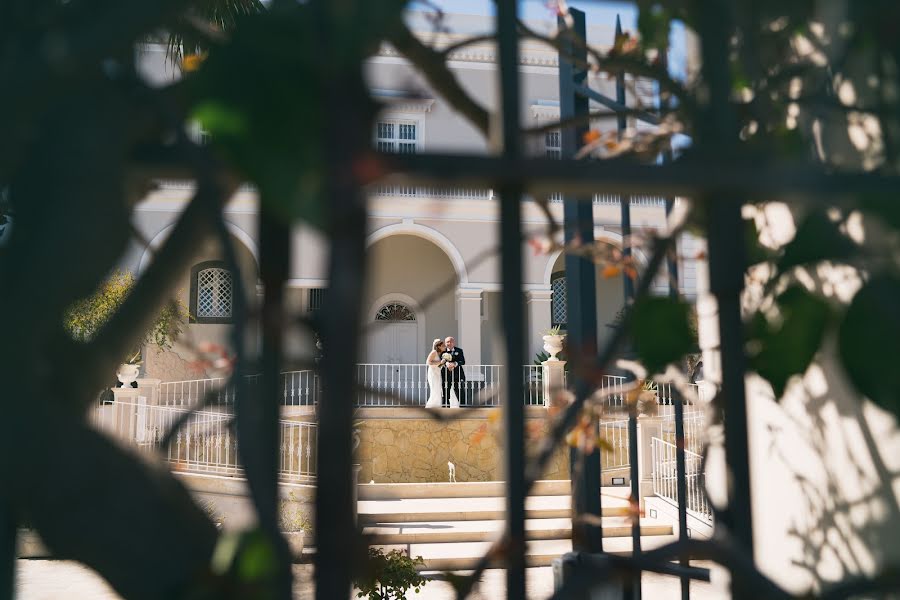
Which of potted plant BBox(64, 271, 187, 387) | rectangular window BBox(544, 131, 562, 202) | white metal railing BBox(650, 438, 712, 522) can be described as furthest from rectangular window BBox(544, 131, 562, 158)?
potted plant BBox(64, 271, 187, 387)

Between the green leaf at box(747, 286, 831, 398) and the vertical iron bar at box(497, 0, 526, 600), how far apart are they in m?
0.26

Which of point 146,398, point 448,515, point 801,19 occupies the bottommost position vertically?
point 448,515

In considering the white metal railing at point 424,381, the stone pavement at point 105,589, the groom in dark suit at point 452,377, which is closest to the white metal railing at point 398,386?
the white metal railing at point 424,381

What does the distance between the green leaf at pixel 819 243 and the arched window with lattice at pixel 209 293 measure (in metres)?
15.3

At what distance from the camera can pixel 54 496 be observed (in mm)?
531

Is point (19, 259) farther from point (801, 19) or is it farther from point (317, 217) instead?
point (801, 19)

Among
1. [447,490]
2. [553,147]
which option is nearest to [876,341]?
[447,490]

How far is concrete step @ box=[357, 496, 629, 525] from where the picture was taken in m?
8.80

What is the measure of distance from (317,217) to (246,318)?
5.0 inches

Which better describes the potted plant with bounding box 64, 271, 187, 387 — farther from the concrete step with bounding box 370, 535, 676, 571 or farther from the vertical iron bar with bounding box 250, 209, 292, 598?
the vertical iron bar with bounding box 250, 209, 292, 598

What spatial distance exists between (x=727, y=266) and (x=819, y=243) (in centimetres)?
9

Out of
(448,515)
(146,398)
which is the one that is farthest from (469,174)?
(146,398)

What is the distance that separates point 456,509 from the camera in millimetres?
9078

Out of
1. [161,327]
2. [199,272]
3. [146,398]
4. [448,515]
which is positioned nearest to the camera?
[448,515]
